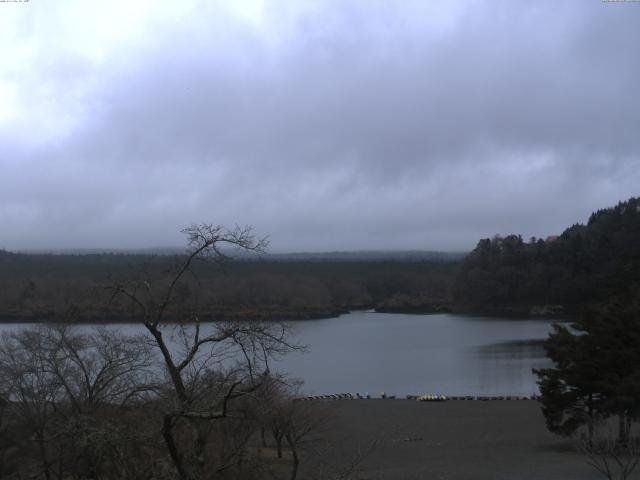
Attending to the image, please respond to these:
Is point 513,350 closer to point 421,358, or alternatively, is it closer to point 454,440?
point 421,358

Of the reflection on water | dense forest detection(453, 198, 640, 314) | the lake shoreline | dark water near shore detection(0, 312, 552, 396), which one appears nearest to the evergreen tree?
the lake shoreline

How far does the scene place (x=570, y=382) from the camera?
16.6 meters

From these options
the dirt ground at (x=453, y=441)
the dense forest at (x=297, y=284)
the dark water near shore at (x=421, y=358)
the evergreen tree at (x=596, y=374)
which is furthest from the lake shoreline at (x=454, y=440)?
the dense forest at (x=297, y=284)

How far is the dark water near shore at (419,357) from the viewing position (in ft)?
112

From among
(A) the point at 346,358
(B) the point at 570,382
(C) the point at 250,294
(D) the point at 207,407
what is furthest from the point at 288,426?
(C) the point at 250,294

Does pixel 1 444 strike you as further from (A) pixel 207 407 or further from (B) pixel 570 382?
(B) pixel 570 382

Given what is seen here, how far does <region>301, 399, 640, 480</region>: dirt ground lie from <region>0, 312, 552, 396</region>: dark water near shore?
3.35m

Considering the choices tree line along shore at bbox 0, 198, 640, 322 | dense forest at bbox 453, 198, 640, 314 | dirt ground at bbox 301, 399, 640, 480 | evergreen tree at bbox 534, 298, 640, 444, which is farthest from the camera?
dense forest at bbox 453, 198, 640, 314

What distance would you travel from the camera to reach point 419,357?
44500 millimetres

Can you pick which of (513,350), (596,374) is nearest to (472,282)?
(513,350)

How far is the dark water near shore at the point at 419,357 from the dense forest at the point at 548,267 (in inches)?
282

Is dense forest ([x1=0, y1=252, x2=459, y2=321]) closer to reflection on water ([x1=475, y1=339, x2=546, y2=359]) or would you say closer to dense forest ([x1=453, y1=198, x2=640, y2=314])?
dense forest ([x1=453, y1=198, x2=640, y2=314])

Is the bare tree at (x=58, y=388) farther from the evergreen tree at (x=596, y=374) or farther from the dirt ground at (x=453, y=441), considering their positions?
the evergreen tree at (x=596, y=374)

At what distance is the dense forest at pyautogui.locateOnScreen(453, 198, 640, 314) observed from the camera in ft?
235
